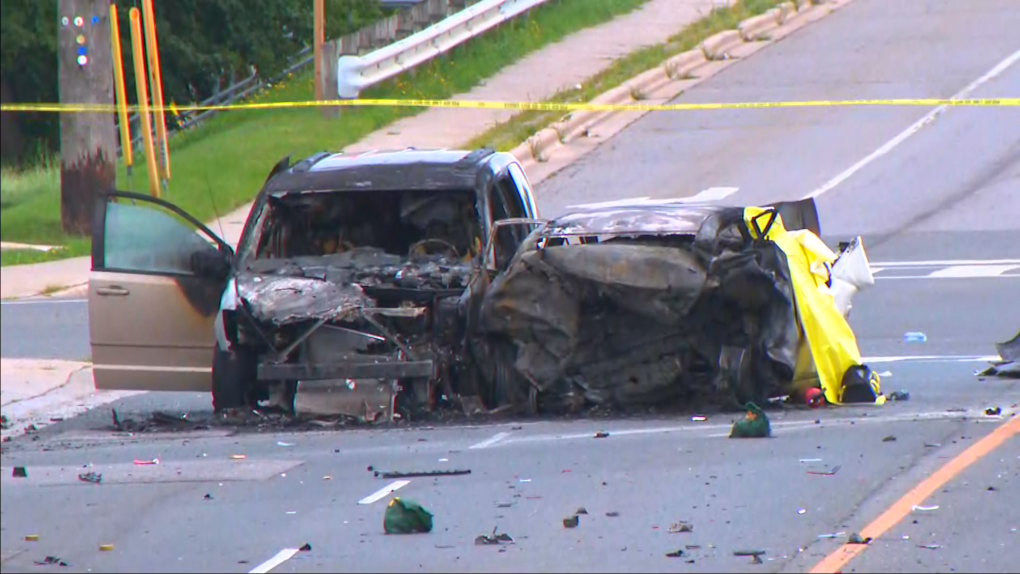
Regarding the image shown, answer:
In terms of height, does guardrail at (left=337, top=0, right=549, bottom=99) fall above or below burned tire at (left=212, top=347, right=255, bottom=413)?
above

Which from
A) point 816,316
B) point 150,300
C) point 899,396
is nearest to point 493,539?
point 816,316

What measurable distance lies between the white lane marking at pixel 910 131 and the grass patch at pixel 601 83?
236 centimetres

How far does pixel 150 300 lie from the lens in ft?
33.8

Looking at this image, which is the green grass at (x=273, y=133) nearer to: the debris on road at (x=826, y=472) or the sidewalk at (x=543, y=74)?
the sidewalk at (x=543, y=74)

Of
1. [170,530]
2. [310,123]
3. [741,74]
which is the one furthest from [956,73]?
[170,530]

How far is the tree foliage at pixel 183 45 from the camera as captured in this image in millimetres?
8703

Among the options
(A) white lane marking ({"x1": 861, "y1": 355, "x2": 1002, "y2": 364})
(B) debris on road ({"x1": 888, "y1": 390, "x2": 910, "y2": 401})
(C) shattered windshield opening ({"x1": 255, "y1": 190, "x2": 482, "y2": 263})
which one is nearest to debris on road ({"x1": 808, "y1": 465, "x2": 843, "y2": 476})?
(B) debris on road ({"x1": 888, "y1": 390, "x2": 910, "y2": 401})

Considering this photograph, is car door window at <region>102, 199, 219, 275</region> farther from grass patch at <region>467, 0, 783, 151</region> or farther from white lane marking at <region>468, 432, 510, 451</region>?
grass patch at <region>467, 0, 783, 151</region>

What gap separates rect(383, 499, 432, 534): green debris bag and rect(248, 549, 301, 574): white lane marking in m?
0.48

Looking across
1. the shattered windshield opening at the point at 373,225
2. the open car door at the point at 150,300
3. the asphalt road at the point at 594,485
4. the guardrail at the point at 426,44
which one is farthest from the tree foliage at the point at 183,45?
the guardrail at the point at 426,44

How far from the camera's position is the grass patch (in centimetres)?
2122

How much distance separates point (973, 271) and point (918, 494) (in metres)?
8.39

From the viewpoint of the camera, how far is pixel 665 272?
9.77 meters

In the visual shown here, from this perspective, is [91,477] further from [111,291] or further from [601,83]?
[601,83]
